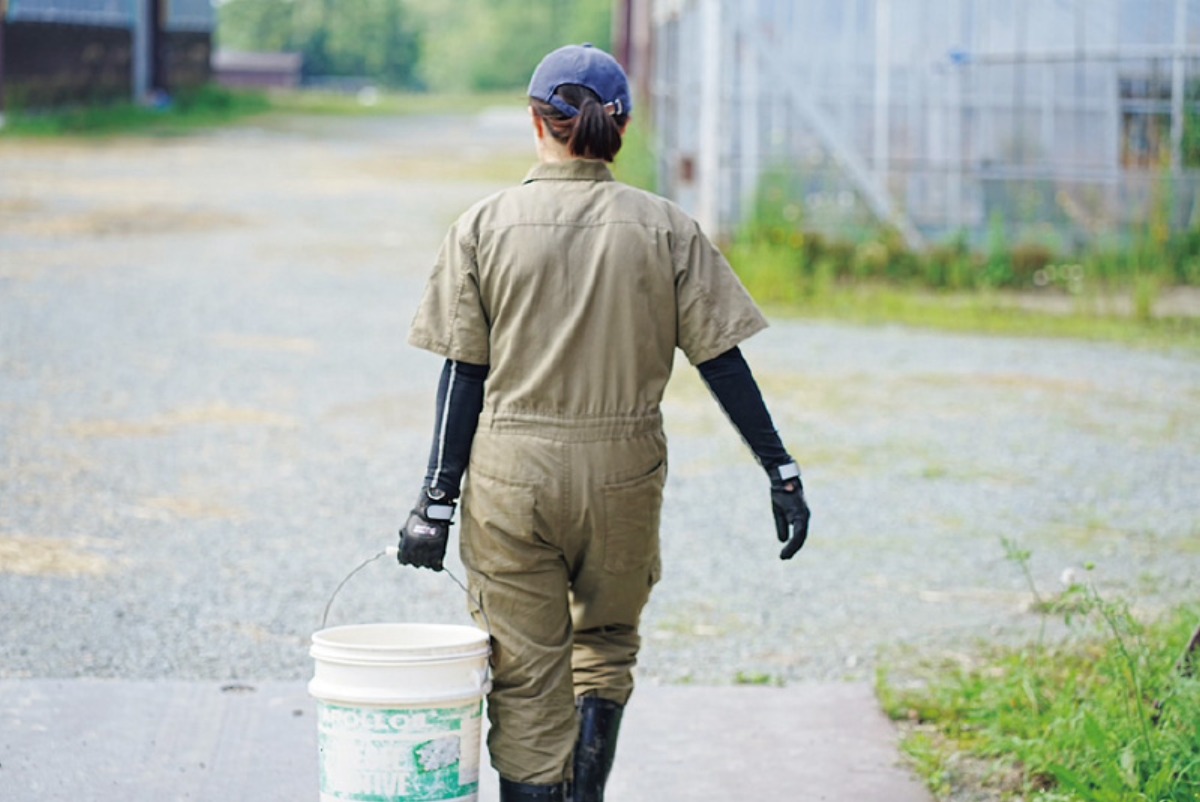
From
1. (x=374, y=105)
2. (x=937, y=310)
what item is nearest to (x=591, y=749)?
(x=937, y=310)

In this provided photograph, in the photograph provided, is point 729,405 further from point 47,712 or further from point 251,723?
point 47,712

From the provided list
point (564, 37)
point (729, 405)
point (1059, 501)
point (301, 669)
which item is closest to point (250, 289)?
point (1059, 501)

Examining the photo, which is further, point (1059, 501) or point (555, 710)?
point (1059, 501)

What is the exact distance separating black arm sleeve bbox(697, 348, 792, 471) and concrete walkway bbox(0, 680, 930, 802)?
1044mm

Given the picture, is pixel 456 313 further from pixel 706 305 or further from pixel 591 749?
pixel 591 749

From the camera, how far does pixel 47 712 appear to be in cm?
488

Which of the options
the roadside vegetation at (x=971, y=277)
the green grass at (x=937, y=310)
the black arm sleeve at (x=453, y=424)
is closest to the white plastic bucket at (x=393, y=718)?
the black arm sleeve at (x=453, y=424)

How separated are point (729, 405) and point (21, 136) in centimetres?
2541

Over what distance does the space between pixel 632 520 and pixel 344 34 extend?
310 ft

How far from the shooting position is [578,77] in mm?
3713

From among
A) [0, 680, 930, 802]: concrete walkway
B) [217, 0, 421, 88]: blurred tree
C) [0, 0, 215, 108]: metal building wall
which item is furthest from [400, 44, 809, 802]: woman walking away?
[217, 0, 421, 88]: blurred tree

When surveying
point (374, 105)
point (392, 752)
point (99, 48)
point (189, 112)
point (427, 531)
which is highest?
point (99, 48)

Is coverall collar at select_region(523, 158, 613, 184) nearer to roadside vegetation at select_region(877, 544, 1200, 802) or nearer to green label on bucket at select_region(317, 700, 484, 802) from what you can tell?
green label on bucket at select_region(317, 700, 484, 802)

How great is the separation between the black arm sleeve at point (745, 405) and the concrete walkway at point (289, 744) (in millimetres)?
1044
